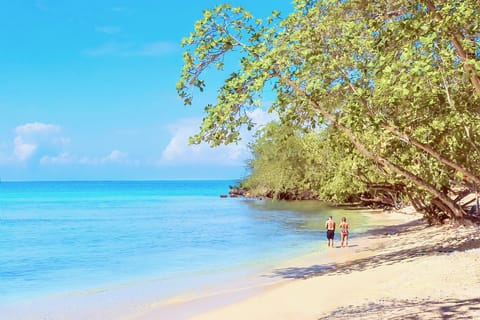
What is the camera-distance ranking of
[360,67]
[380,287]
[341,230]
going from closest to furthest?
[360,67]
[380,287]
[341,230]

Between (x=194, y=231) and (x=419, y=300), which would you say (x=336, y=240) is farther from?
(x=419, y=300)

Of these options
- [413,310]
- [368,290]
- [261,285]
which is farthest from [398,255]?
[413,310]

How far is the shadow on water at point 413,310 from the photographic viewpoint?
1114 centimetres

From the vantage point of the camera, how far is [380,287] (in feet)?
51.1

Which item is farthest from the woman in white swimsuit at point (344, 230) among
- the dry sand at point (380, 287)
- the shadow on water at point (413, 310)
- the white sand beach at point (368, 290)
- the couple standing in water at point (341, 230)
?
the shadow on water at point (413, 310)

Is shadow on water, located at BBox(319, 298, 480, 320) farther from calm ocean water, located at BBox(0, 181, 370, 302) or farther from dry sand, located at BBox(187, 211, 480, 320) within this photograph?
calm ocean water, located at BBox(0, 181, 370, 302)

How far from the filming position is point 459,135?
13.8 m

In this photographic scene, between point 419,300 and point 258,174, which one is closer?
point 419,300

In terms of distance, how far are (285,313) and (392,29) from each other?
26.3 ft

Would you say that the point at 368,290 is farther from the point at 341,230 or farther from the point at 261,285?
the point at 341,230

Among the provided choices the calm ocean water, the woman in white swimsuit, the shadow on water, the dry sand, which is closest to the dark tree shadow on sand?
the dry sand

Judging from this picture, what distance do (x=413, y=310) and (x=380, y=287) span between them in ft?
11.9

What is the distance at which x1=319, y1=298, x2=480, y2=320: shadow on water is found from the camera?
438 inches

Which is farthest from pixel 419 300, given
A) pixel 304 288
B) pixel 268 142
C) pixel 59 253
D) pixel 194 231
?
pixel 268 142
